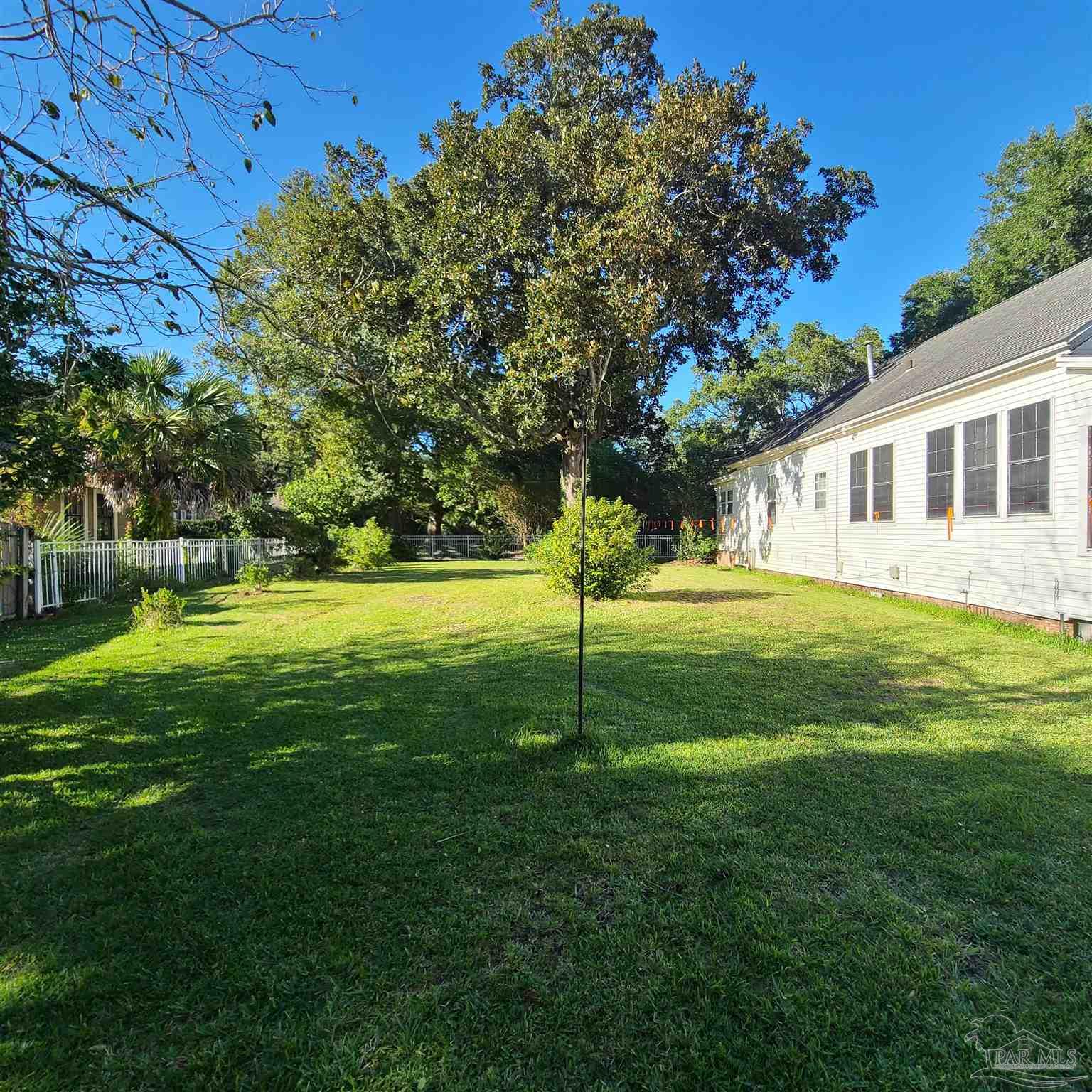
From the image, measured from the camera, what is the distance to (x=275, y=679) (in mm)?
5586

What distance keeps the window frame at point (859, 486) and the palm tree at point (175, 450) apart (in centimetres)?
1319

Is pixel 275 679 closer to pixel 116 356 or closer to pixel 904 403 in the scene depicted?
pixel 116 356

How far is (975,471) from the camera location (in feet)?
30.1

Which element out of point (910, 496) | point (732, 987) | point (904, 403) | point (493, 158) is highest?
point (493, 158)

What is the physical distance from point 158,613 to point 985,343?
1341 centimetres

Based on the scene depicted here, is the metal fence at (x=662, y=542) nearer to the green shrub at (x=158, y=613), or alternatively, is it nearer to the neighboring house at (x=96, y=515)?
the neighboring house at (x=96, y=515)

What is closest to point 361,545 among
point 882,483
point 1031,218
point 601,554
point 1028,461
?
point 601,554

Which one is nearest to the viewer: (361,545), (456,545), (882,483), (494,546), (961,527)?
(961,527)

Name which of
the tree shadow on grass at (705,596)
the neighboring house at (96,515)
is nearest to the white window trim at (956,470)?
the tree shadow on grass at (705,596)

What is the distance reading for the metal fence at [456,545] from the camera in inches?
1100

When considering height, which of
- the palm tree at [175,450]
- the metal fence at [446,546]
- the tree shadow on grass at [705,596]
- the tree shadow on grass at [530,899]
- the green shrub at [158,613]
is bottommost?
the tree shadow on grass at [530,899]

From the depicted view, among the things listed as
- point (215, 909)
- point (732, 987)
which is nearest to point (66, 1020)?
point (215, 909)

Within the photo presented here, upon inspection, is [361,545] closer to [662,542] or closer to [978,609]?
[662,542]

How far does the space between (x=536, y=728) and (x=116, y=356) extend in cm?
339
